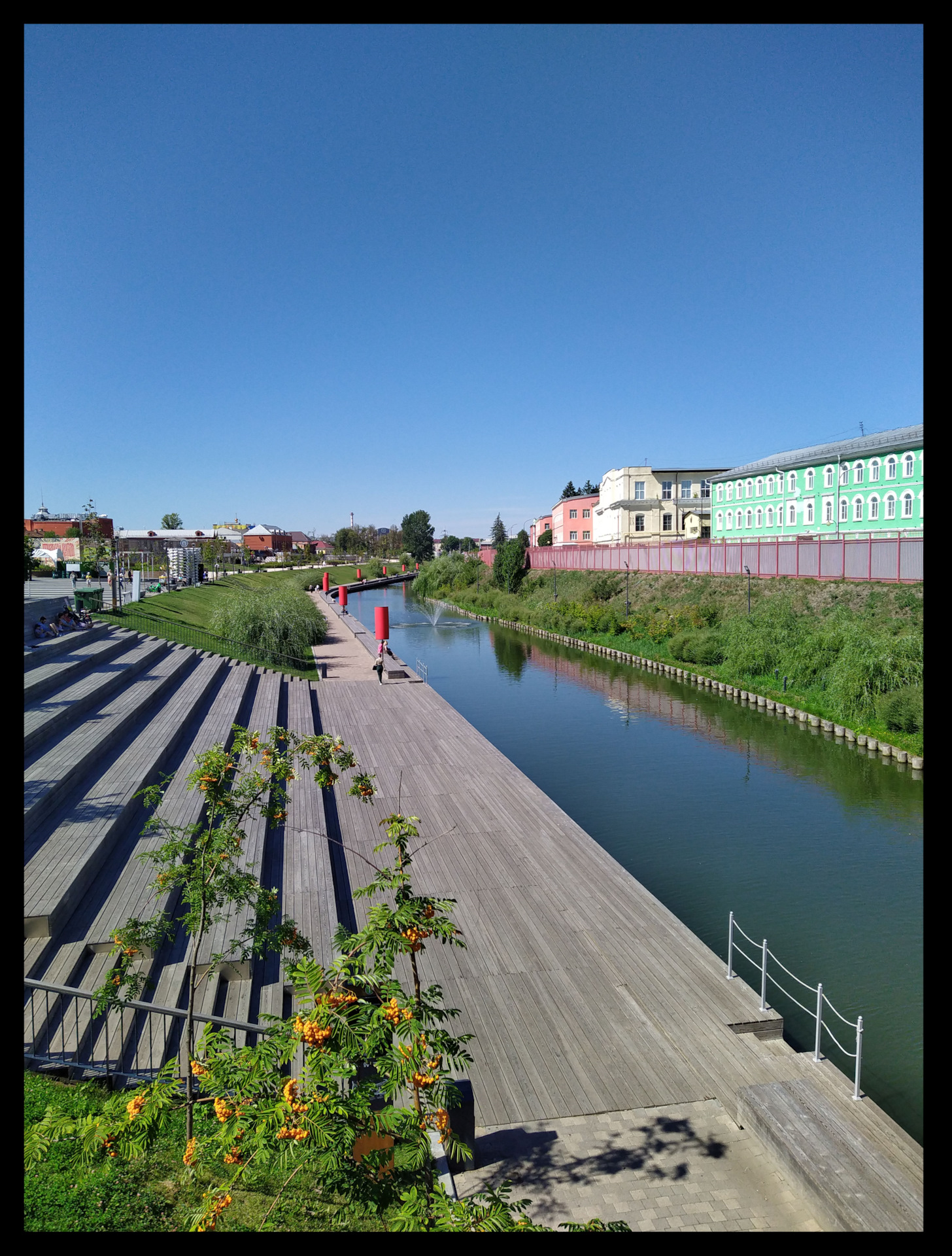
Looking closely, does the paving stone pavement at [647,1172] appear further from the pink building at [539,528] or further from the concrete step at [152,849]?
the pink building at [539,528]

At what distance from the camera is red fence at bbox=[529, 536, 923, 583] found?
26703 mm

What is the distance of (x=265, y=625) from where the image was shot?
25656mm

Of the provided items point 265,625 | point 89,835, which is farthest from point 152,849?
point 265,625

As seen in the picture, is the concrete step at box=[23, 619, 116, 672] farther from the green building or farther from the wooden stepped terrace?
the green building

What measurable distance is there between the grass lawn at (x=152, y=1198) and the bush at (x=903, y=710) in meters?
17.4

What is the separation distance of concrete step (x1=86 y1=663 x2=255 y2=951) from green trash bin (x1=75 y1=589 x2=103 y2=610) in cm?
675

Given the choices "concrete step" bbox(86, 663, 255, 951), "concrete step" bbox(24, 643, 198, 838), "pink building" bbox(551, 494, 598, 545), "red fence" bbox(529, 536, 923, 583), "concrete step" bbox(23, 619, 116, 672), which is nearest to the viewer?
"concrete step" bbox(86, 663, 255, 951)

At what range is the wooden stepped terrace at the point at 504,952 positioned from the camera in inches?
224

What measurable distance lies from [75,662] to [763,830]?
1294 centimetres

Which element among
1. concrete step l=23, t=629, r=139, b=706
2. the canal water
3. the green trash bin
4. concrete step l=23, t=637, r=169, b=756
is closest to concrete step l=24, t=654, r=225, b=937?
concrete step l=23, t=637, r=169, b=756

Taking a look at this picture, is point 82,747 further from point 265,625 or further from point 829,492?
point 829,492

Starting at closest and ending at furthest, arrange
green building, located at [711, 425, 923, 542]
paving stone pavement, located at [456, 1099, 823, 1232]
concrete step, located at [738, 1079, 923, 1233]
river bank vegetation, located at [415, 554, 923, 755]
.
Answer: concrete step, located at [738, 1079, 923, 1233] < paving stone pavement, located at [456, 1099, 823, 1232] < river bank vegetation, located at [415, 554, 923, 755] < green building, located at [711, 425, 923, 542]

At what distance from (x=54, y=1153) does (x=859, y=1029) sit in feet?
18.4
